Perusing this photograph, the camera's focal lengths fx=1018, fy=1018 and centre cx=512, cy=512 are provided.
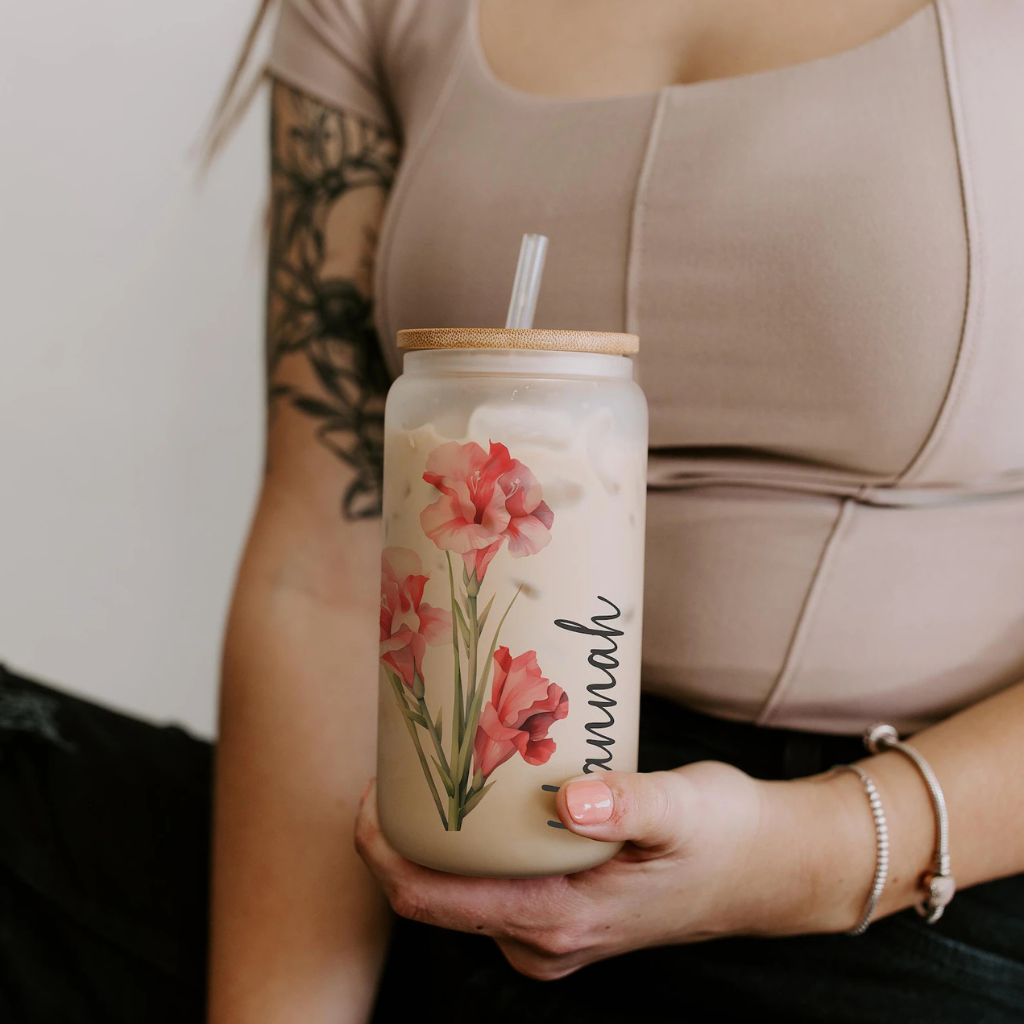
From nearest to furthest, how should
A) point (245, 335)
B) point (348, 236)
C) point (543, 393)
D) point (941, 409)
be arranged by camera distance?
point (543, 393) → point (941, 409) → point (348, 236) → point (245, 335)

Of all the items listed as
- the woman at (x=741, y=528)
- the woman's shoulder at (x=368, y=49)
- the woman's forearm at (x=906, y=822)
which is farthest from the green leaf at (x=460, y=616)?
the woman's shoulder at (x=368, y=49)

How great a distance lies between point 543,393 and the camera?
446mm

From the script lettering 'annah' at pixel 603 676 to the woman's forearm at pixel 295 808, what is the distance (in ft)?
1.11

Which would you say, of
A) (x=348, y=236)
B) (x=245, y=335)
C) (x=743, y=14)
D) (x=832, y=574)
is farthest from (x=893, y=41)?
(x=245, y=335)

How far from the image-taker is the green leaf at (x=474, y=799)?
465 millimetres

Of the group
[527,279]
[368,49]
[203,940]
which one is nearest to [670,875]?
[527,279]

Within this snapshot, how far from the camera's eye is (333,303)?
0.82m

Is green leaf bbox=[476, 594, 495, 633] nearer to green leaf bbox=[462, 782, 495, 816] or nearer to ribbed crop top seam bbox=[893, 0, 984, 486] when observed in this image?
green leaf bbox=[462, 782, 495, 816]

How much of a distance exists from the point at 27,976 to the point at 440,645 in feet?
1.58

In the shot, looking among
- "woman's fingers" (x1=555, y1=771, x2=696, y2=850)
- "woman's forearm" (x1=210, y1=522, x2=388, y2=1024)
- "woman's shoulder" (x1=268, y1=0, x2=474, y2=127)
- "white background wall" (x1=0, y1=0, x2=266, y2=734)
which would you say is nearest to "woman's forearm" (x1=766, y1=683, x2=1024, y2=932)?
"woman's fingers" (x1=555, y1=771, x2=696, y2=850)

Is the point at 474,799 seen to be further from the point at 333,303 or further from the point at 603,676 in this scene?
the point at 333,303

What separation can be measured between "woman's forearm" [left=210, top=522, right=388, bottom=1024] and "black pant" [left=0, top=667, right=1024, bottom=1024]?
6 centimetres

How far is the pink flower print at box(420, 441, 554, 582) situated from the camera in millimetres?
442

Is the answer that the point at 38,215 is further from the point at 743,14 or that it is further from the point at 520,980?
the point at 520,980
